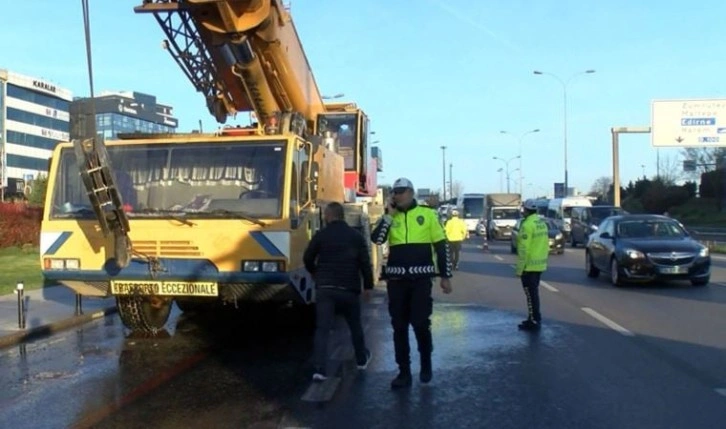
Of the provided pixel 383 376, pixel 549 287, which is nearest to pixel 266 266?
pixel 383 376

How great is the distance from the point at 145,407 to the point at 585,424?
3.67m

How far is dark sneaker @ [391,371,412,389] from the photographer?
24.6ft

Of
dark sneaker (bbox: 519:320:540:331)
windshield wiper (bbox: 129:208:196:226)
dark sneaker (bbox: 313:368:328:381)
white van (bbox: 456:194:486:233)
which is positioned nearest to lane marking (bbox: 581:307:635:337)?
dark sneaker (bbox: 519:320:540:331)

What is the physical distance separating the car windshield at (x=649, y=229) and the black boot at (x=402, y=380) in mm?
11558

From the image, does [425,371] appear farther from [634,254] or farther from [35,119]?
[35,119]

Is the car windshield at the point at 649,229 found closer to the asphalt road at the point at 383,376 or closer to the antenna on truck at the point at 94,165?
the asphalt road at the point at 383,376

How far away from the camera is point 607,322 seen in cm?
1186

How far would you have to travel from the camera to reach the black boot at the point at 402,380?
7.50 m

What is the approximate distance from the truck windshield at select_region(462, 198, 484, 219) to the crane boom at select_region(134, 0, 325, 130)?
4071 centimetres

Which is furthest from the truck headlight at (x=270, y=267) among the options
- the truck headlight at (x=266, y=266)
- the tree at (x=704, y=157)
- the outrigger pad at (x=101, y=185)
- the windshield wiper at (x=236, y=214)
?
the tree at (x=704, y=157)

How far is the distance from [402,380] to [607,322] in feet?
17.6

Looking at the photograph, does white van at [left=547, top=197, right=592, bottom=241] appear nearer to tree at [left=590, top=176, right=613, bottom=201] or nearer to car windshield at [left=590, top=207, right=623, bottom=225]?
car windshield at [left=590, top=207, right=623, bottom=225]

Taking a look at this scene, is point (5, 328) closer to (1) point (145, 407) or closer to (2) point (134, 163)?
(2) point (134, 163)

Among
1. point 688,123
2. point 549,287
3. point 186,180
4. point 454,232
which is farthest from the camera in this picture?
point 688,123
